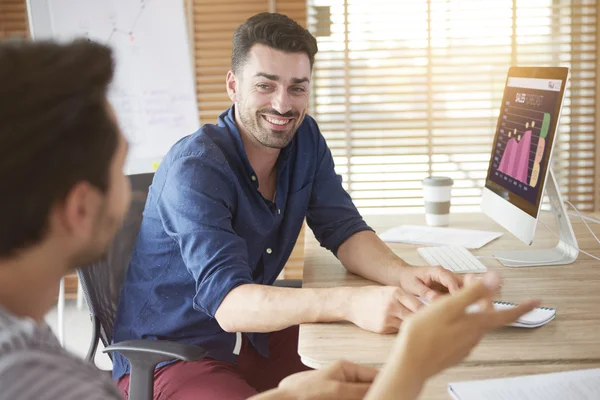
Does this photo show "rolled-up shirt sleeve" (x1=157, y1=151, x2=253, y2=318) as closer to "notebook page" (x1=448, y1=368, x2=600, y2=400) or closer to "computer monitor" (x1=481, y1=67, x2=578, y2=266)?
"notebook page" (x1=448, y1=368, x2=600, y2=400)

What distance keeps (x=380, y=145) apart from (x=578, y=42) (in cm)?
115

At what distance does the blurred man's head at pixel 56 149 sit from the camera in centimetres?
64

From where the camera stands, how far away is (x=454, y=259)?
1.81 meters

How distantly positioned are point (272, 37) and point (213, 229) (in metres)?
0.60

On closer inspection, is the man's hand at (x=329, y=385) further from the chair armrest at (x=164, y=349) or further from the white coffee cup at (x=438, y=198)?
the white coffee cup at (x=438, y=198)

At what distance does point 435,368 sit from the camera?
84cm

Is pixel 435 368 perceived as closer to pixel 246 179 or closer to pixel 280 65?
pixel 246 179

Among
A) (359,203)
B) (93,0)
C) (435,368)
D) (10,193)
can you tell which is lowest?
(359,203)

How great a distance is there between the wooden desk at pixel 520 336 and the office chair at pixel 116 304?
11.2 inches

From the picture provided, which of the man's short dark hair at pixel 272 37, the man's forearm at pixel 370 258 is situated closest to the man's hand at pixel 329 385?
the man's forearm at pixel 370 258

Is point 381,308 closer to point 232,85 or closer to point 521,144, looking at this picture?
point 521,144

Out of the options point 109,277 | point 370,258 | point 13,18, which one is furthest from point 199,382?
point 13,18

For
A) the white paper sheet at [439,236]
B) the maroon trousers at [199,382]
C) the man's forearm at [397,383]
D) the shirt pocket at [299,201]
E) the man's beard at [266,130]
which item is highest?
the man's beard at [266,130]

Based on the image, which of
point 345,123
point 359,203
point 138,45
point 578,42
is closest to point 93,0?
point 138,45
